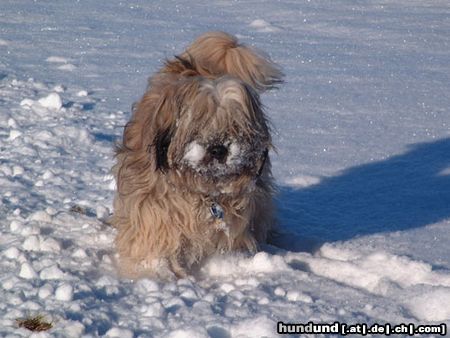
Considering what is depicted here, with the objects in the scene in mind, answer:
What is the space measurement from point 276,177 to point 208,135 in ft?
7.18

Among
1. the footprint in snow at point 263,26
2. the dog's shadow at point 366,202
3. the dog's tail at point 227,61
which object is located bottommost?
the dog's shadow at point 366,202

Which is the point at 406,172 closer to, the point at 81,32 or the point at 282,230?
the point at 282,230

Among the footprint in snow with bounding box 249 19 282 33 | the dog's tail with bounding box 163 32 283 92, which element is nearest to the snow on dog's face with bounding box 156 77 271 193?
the dog's tail with bounding box 163 32 283 92

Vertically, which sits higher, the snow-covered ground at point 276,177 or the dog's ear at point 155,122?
the dog's ear at point 155,122

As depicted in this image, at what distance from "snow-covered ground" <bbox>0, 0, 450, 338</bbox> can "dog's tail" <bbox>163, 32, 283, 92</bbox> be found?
90cm

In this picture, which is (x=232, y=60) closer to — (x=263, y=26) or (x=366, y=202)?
(x=366, y=202)

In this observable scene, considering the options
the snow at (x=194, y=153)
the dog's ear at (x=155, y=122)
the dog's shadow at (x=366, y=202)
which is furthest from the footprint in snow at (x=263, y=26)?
the snow at (x=194, y=153)

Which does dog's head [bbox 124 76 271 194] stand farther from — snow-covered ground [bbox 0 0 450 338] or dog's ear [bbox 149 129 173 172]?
snow-covered ground [bbox 0 0 450 338]

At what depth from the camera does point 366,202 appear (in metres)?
5.59

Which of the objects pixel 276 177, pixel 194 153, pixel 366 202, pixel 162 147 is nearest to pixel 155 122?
pixel 162 147

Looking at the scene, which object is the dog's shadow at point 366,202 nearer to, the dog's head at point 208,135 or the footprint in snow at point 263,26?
the dog's head at point 208,135

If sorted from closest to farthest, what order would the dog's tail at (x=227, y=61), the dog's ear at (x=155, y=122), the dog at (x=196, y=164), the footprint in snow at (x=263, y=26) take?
the dog at (x=196, y=164), the dog's ear at (x=155, y=122), the dog's tail at (x=227, y=61), the footprint in snow at (x=263, y=26)

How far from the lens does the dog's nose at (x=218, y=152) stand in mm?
3881

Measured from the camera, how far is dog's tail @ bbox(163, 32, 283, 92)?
4.41 metres
